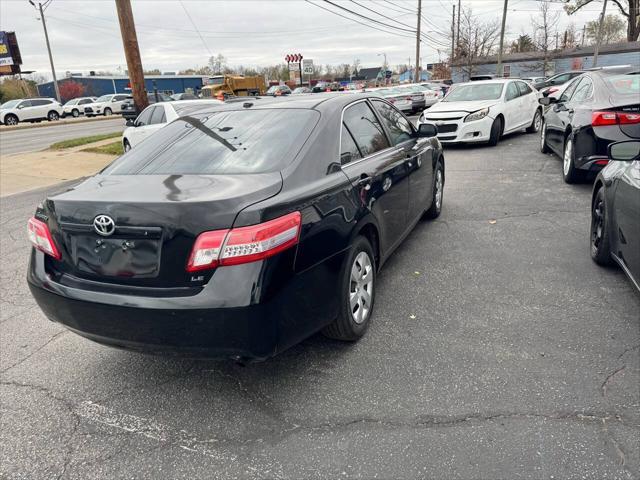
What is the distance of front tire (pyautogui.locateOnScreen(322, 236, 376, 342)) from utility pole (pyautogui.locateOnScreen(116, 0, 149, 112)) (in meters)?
11.6

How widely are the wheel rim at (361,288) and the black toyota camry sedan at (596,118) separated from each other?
4.47m

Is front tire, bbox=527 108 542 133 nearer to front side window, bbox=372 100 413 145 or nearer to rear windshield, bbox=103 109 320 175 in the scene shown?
front side window, bbox=372 100 413 145

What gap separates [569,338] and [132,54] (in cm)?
1268

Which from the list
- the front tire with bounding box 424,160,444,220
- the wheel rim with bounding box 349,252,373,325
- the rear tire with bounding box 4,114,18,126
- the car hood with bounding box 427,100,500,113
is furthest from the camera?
the rear tire with bounding box 4,114,18,126

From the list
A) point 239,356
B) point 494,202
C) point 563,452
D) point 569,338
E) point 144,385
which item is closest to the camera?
point 563,452

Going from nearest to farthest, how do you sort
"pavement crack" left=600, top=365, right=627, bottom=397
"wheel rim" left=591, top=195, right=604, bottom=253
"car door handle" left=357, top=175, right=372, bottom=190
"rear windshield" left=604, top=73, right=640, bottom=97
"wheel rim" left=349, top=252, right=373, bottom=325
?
1. "pavement crack" left=600, top=365, right=627, bottom=397
2. "wheel rim" left=349, top=252, right=373, bottom=325
3. "car door handle" left=357, top=175, right=372, bottom=190
4. "wheel rim" left=591, top=195, right=604, bottom=253
5. "rear windshield" left=604, top=73, right=640, bottom=97

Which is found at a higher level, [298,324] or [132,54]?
[132,54]

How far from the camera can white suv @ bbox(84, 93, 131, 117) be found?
4188 cm

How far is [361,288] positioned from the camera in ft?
A: 11.3

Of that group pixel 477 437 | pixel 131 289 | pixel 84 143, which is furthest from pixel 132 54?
pixel 477 437

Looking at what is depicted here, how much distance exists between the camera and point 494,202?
7055 mm

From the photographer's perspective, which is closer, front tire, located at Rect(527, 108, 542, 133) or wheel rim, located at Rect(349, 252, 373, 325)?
wheel rim, located at Rect(349, 252, 373, 325)

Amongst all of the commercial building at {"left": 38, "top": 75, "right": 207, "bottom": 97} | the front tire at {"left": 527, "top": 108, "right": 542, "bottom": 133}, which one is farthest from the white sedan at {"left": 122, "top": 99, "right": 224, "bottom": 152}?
the commercial building at {"left": 38, "top": 75, "right": 207, "bottom": 97}

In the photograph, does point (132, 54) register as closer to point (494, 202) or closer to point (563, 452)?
point (494, 202)
